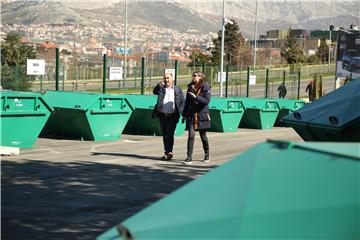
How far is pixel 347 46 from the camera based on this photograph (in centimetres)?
3750

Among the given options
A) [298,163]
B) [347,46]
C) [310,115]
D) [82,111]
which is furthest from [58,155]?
[347,46]

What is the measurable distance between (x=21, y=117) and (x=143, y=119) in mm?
4422

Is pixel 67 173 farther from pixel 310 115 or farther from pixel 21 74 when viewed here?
pixel 21 74

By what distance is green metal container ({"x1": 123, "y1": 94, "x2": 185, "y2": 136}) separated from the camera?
15.4 m

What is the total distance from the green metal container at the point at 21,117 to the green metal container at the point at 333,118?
639 centimetres

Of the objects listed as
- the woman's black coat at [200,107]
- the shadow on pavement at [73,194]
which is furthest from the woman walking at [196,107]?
the shadow on pavement at [73,194]

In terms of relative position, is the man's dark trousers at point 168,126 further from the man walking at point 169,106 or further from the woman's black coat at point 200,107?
the woman's black coat at point 200,107

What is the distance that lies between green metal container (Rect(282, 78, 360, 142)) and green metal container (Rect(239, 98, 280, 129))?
38.9ft

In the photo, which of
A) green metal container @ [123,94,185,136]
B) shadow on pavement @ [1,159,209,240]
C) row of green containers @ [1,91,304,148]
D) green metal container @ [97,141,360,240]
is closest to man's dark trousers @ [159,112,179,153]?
shadow on pavement @ [1,159,209,240]

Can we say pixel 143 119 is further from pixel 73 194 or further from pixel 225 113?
pixel 73 194

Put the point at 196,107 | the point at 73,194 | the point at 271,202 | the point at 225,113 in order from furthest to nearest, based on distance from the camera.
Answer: the point at 225,113 < the point at 196,107 < the point at 73,194 < the point at 271,202

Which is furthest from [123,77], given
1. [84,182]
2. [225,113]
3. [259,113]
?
[84,182]

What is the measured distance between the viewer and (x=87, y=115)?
13555 millimetres

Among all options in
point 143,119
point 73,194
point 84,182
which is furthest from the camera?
point 143,119
